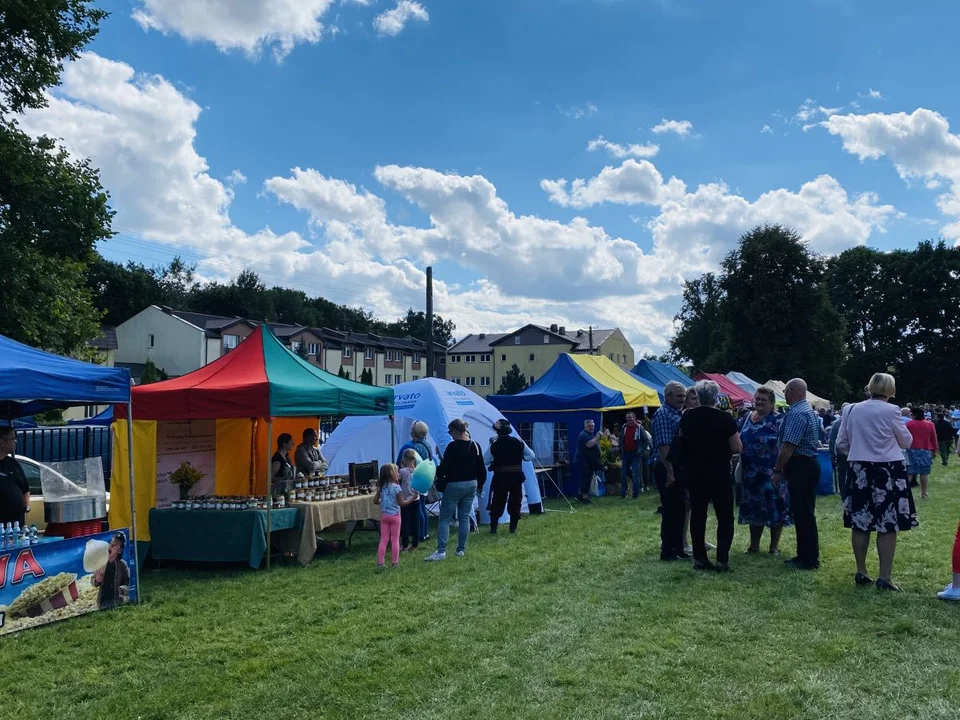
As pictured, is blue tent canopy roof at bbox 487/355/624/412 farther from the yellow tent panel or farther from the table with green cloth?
the table with green cloth

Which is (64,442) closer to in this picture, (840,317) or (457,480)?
(457,480)

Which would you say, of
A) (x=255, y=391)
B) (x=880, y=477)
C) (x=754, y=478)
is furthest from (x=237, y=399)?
(x=880, y=477)

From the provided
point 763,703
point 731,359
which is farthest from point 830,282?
point 763,703

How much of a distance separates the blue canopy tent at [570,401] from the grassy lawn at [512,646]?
703 centimetres

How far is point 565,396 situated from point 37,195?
11088 mm

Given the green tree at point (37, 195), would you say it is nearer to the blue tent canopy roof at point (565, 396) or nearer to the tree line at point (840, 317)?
the blue tent canopy roof at point (565, 396)

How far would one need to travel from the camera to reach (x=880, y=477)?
5844mm

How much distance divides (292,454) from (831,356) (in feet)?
121

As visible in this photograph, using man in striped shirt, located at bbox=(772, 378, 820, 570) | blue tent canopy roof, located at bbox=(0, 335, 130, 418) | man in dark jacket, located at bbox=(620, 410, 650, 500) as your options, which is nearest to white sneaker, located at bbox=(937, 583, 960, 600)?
man in striped shirt, located at bbox=(772, 378, 820, 570)

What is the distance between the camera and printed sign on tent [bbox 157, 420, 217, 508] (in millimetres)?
8945

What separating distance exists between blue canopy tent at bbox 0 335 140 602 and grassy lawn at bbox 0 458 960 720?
5.06 ft

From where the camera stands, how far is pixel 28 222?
15.0 metres

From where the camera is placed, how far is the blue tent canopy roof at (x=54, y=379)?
544 centimetres

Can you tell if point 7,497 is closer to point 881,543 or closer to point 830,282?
point 881,543
